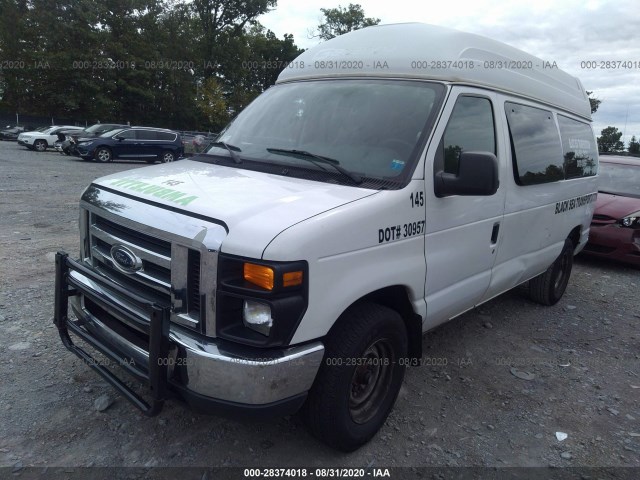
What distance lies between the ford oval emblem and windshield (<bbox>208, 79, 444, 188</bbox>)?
1.01 m

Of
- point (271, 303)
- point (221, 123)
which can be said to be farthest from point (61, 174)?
point (221, 123)

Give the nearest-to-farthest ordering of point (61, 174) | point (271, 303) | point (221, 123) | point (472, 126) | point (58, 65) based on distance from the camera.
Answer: point (271, 303) → point (472, 126) → point (61, 174) → point (58, 65) → point (221, 123)

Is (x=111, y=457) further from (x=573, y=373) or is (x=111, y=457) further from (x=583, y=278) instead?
(x=583, y=278)

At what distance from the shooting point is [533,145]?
4285 millimetres

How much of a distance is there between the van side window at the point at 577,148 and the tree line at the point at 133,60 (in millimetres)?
40016

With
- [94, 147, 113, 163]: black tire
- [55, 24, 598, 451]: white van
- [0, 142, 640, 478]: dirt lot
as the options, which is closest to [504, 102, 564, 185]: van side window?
[55, 24, 598, 451]: white van

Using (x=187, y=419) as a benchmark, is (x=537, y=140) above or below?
above

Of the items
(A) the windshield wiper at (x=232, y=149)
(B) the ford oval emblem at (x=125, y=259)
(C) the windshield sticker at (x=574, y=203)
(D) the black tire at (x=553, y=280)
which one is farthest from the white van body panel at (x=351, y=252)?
(D) the black tire at (x=553, y=280)

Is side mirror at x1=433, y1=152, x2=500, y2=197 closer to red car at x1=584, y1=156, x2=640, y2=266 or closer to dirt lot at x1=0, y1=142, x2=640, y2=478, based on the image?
dirt lot at x1=0, y1=142, x2=640, y2=478

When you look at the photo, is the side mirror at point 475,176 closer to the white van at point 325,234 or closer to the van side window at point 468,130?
the white van at point 325,234

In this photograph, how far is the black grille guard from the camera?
233 cm

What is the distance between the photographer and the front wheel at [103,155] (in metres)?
21.3

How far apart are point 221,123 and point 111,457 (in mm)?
44714

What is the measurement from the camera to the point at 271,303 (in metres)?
2.22
